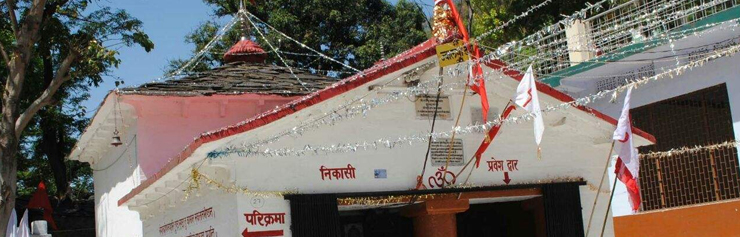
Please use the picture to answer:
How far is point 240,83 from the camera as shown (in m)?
12.7

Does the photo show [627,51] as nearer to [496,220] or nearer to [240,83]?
[496,220]

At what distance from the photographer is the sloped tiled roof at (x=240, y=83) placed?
1205 cm

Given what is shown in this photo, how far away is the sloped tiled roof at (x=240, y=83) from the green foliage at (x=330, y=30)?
11425 mm

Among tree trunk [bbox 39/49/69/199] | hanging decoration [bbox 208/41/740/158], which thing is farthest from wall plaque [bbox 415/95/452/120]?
tree trunk [bbox 39/49/69/199]

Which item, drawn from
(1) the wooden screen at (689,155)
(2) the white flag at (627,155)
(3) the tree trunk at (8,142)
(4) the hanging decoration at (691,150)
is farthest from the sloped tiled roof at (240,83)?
(1) the wooden screen at (689,155)

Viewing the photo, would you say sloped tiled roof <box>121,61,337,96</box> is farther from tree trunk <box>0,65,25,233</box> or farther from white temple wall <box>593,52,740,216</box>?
white temple wall <box>593,52,740,216</box>

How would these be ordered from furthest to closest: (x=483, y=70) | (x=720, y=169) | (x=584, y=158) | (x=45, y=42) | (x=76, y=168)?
(x=76, y=168) → (x=45, y=42) → (x=720, y=169) → (x=584, y=158) → (x=483, y=70)

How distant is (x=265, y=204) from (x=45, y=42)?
10.1 meters

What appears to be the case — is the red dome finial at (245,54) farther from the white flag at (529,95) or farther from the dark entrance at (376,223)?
the white flag at (529,95)

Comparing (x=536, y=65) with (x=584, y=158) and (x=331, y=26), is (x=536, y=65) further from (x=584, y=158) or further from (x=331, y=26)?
(x=331, y=26)

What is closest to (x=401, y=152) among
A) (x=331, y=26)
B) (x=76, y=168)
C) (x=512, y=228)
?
(x=512, y=228)

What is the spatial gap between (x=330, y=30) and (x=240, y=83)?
14935mm

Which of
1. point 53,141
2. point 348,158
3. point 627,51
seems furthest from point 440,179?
point 53,141

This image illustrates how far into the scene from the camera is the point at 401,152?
10586 millimetres
